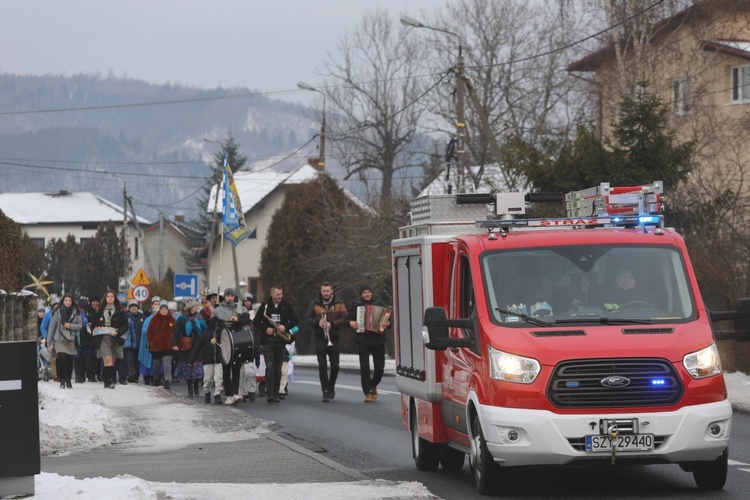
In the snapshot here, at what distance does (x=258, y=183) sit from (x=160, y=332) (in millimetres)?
59260

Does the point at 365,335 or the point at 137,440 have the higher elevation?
the point at 365,335

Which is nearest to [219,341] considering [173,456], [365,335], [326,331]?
[326,331]

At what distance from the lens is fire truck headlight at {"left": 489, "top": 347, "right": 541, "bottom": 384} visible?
9.97 m

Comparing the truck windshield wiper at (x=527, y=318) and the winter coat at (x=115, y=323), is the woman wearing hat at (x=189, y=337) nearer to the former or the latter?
the winter coat at (x=115, y=323)

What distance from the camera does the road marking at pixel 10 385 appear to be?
362 inches

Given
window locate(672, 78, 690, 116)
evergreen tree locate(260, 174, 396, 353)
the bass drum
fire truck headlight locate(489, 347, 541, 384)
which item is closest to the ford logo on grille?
fire truck headlight locate(489, 347, 541, 384)

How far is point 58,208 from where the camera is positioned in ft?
443

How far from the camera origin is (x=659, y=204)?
40.3 ft

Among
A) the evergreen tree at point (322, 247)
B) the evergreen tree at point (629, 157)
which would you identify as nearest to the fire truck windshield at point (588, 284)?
the evergreen tree at point (629, 157)

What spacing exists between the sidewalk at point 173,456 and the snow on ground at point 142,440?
0.01 m

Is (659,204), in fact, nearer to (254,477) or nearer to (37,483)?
(254,477)

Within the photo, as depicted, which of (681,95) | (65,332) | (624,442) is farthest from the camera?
(681,95)

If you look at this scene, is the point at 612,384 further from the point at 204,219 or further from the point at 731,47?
the point at 204,219

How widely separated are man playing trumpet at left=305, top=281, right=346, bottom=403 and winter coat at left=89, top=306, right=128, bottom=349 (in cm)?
617
